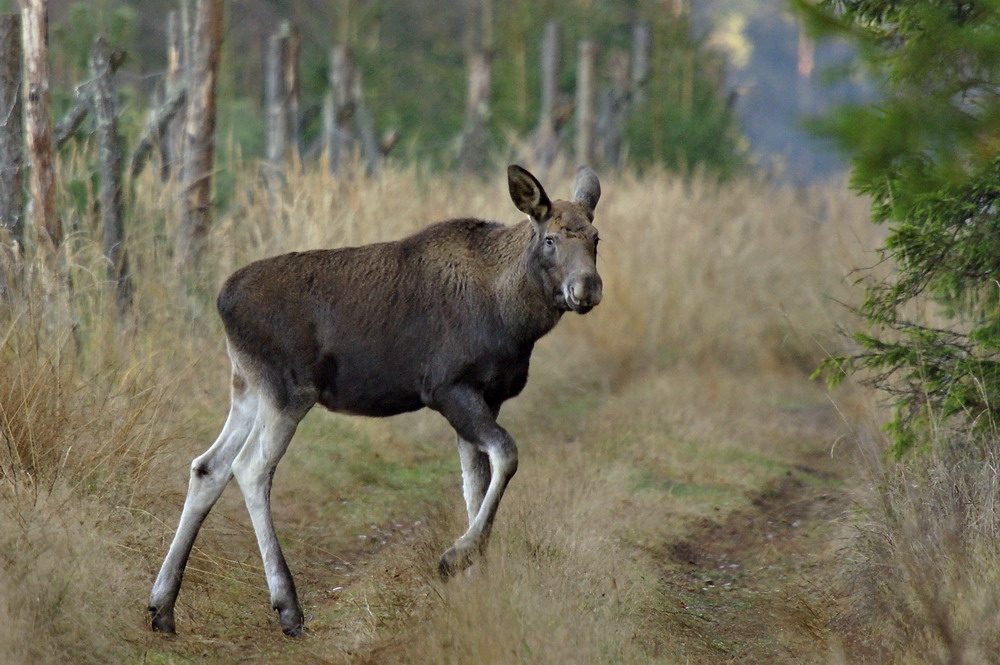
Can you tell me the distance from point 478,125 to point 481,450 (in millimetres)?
14658

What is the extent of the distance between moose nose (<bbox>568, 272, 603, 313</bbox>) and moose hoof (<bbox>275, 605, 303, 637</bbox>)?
1977 mm

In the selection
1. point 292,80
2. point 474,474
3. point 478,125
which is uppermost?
point 292,80

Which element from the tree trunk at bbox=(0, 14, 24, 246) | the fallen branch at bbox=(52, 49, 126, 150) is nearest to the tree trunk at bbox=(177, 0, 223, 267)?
the fallen branch at bbox=(52, 49, 126, 150)

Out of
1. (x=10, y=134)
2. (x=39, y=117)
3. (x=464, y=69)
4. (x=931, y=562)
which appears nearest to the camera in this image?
(x=931, y=562)

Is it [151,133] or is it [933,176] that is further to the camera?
[151,133]

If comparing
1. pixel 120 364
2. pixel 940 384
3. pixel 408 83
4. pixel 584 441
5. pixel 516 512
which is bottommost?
pixel 408 83

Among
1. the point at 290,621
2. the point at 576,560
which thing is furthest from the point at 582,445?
the point at 290,621

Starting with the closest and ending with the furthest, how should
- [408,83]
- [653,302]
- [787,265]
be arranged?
1. [653,302]
2. [787,265]
3. [408,83]

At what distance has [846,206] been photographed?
52.6 ft

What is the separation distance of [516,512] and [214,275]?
153 inches

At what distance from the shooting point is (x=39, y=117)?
25.5 ft

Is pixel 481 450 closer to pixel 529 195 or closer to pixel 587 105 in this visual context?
pixel 529 195

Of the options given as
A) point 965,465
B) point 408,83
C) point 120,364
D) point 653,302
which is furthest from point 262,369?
point 408,83

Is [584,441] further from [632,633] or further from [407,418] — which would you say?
[632,633]
